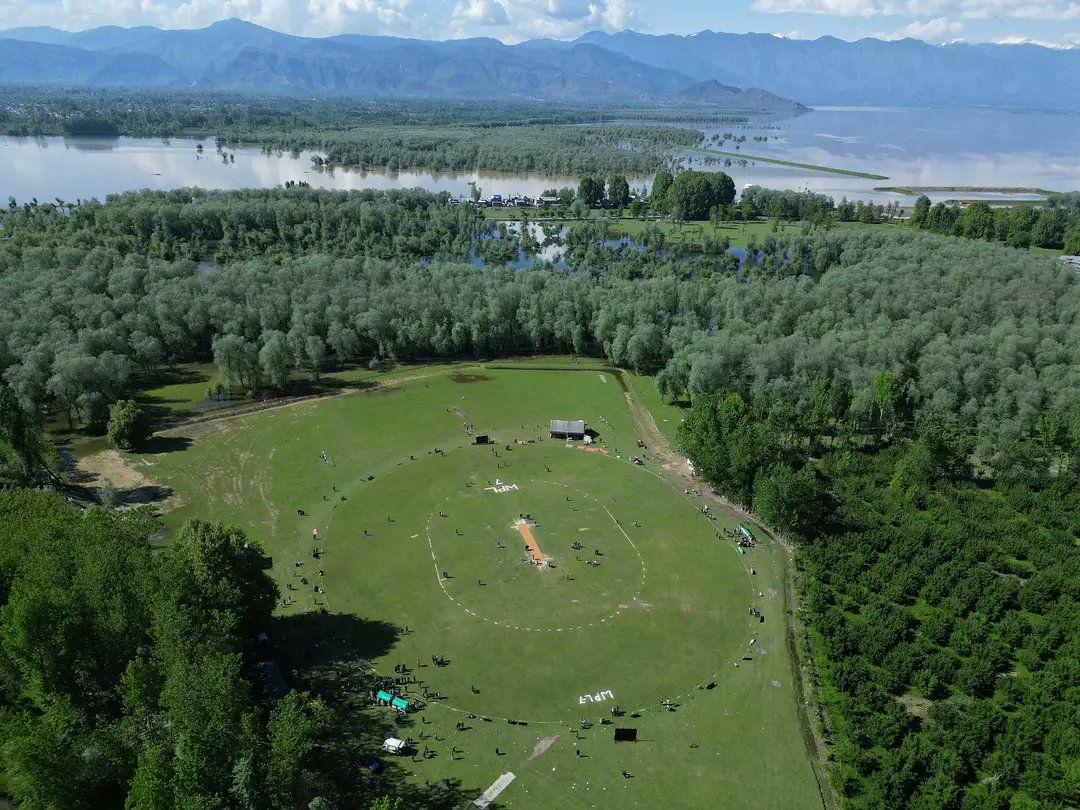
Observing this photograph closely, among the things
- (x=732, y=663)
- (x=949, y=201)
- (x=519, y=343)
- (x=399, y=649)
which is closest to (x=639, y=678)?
(x=732, y=663)

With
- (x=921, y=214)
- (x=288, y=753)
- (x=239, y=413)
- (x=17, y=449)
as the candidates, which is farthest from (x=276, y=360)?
(x=921, y=214)

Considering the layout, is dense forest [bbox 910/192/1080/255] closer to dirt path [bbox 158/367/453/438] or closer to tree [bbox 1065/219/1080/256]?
tree [bbox 1065/219/1080/256]

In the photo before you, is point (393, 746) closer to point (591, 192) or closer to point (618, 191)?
point (591, 192)

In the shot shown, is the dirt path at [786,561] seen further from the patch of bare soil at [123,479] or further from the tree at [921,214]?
the tree at [921,214]

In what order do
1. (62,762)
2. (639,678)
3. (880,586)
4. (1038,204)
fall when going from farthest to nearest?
(1038,204)
(880,586)
(639,678)
(62,762)

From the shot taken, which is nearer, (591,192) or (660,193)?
(660,193)

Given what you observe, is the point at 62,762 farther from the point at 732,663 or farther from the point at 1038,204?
the point at 1038,204

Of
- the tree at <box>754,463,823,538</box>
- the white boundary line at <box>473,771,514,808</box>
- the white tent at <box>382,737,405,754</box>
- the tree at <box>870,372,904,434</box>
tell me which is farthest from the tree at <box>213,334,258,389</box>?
the tree at <box>870,372,904,434</box>
